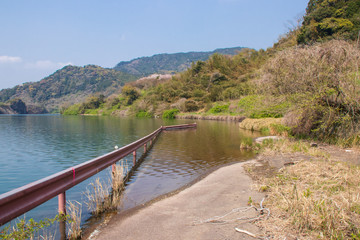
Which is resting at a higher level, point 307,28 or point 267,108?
point 307,28

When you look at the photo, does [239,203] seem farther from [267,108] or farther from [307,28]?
[307,28]

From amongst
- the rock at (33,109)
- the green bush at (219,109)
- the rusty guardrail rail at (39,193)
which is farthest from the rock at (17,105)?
the rusty guardrail rail at (39,193)

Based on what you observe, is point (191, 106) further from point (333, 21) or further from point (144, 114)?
→ point (333, 21)

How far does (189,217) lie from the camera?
470cm

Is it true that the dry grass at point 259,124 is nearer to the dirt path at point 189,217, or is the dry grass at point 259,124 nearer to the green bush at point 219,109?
the dirt path at point 189,217

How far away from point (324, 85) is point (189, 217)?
32.5 ft

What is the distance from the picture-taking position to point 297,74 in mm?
12422

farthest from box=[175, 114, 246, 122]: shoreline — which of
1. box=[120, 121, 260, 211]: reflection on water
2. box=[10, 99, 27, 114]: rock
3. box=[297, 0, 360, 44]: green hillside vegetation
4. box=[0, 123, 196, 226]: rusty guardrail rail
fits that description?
box=[10, 99, 27, 114]: rock

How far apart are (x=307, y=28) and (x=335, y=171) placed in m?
47.5

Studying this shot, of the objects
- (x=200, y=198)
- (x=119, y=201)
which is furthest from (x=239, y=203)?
(x=119, y=201)

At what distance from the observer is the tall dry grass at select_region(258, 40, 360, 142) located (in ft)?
36.4

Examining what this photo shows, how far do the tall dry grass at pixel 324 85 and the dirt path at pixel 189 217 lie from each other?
7550mm

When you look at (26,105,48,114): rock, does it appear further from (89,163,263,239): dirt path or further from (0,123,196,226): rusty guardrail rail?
(89,163,263,239): dirt path

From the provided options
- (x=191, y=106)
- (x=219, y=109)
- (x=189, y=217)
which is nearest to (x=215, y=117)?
(x=219, y=109)
